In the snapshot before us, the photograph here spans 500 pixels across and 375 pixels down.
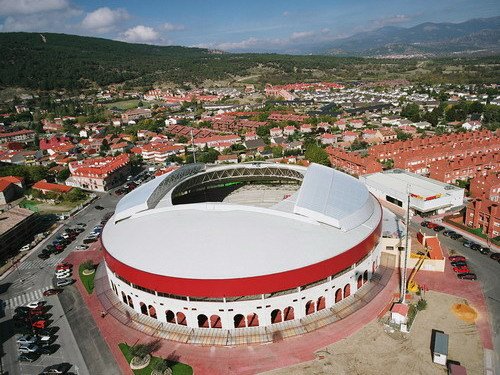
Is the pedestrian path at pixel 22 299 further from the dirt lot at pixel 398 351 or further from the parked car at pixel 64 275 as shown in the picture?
the dirt lot at pixel 398 351

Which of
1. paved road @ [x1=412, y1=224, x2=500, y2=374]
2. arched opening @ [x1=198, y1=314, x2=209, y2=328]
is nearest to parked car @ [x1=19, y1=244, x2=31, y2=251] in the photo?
arched opening @ [x1=198, y1=314, x2=209, y2=328]

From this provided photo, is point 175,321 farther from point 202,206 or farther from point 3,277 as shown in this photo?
point 3,277

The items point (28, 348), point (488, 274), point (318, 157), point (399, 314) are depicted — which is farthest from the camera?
point (318, 157)

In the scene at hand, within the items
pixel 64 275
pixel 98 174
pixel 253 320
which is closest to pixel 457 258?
pixel 253 320

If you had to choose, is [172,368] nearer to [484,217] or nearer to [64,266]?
[64,266]

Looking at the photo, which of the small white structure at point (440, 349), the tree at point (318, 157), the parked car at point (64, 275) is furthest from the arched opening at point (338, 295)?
the tree at point (318, 157)
